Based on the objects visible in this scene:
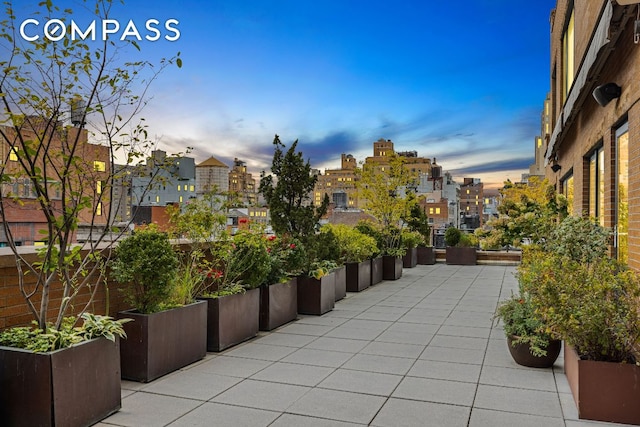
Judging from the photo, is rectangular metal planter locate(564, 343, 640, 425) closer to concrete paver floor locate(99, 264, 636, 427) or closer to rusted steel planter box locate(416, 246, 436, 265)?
concrete paver floor locate(99, 264, 636, 427)

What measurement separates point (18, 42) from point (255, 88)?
18.3m

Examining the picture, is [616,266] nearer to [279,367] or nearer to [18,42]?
[279,367]

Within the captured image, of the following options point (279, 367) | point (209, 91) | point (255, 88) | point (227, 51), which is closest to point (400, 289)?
point (279, 367)

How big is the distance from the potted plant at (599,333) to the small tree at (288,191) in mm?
5311

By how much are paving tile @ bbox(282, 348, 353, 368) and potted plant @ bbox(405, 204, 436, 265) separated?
13679 millimetres

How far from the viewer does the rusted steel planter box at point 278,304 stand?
297 inches

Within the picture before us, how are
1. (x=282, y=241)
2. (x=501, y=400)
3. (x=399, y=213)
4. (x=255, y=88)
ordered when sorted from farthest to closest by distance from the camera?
(x=255, y=88)
(x=399, y=213)
(x=282, y=241)
(x=501, y=400)

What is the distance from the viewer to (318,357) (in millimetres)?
6094

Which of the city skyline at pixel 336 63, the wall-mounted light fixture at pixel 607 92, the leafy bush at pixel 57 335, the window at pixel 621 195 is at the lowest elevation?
the leafy bush at pixel 57 335

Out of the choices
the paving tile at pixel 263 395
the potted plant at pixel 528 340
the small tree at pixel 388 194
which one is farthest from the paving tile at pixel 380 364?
the small tree at pixel 388 194

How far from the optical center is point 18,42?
3920 mm

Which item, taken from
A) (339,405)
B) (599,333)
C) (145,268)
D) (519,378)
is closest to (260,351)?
(145,268)

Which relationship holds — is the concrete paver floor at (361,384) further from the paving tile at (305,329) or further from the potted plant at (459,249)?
the potted plant at (459,249)

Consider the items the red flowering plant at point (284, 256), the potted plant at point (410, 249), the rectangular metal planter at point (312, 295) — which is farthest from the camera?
the potted plant at point (410, 249)
